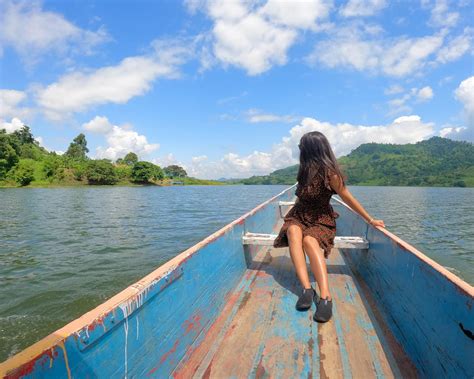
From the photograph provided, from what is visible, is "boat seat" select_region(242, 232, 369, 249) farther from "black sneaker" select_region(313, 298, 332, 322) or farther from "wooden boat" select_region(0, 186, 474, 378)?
"black sneaker" select_region(313, 298, 332, 322)

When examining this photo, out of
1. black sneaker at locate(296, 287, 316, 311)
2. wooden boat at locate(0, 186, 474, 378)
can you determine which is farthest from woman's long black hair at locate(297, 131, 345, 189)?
black sneaker at locate(296, 287, 316, 311)

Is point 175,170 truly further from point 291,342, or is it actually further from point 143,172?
point 291,342

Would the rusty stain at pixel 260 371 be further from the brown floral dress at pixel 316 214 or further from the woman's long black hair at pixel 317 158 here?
the woman's long black hair at pixel 317 158

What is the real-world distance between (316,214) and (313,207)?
3.2 inches

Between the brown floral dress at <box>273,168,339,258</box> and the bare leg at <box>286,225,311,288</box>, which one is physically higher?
the brown floral dress at <box>273,168,339,258</box>

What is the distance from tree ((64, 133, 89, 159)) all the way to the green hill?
76.5 m

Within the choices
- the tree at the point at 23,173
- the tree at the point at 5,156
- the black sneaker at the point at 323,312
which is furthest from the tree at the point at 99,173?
the black sneaker at the point at 323,312

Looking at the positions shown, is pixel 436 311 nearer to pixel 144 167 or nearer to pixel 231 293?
pixel 231 293

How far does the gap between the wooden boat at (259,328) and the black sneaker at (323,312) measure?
0.06 m

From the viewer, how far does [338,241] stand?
3.66 m

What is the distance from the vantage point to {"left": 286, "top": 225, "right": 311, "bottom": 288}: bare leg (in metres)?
2.88

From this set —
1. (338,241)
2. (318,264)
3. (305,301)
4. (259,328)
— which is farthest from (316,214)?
(259,328)

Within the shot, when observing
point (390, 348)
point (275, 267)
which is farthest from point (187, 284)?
point (275, 267)

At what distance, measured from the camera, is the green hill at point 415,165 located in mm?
104312
